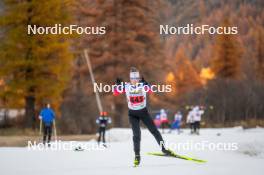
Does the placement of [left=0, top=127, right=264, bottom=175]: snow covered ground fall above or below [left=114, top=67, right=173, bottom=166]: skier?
below

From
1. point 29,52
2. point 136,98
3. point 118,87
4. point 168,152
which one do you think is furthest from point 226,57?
point 118,87

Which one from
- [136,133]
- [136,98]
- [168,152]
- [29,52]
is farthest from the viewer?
[29,52]

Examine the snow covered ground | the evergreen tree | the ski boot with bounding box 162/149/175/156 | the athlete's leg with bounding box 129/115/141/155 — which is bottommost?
the snow covered ground

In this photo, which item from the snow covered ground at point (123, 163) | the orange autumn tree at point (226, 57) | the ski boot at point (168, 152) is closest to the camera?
the snow covered ground at point (123, 163)

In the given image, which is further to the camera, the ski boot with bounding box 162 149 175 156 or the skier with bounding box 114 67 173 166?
the ski boot with bounding box 162 149 175 156

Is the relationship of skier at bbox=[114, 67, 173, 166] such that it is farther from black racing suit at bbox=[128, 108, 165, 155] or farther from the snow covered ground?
the snow covered ground

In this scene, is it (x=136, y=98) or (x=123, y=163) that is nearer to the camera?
(x=136, y=98)

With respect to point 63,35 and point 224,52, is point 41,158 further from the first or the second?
point 224,52

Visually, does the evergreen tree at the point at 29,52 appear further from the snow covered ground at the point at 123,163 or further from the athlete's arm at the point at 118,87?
the athlete's arm at the point at 118,87

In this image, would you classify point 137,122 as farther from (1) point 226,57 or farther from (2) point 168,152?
(1) point 226,57

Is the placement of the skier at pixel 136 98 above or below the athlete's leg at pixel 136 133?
above

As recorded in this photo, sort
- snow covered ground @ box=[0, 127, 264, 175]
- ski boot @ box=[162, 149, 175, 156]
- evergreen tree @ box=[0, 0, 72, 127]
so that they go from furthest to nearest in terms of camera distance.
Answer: evergreen tree @ box=[0, 0, 72, 127] → ski boot @ box=[162, 149, 175, 156] → snow covered ground @ box=[0, 127, 264, 175]

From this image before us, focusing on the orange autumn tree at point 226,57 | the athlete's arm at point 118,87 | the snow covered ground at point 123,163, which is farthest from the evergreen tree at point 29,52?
the orange autumn tree at point 226,57

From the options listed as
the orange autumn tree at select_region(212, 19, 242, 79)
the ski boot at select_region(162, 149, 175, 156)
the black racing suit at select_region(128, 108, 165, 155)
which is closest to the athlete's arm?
the black racing suit at select_region(128, 108, 165, 155)
